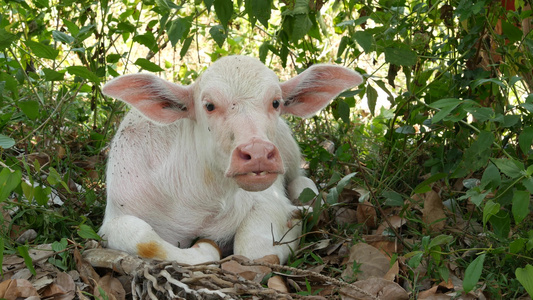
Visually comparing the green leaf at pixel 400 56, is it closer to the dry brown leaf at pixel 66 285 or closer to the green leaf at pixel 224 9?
the green leaf at pixel 224 9

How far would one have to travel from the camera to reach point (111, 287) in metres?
3.29

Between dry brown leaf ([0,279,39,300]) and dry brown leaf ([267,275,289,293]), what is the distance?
112cm

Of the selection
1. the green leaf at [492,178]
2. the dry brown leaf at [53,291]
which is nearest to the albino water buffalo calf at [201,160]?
the dry brown leaf at [53,291]

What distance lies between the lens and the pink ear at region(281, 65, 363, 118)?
3.90 m

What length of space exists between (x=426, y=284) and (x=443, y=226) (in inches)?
25.3

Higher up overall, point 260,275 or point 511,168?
point 511,168

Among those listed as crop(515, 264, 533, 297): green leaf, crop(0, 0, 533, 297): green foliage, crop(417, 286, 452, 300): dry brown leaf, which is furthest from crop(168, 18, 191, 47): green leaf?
crop(515, 264, 533, 297): green leaf

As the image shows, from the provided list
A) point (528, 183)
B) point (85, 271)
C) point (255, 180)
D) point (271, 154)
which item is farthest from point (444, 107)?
point (85, 271)

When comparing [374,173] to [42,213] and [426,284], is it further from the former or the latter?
[42,213]

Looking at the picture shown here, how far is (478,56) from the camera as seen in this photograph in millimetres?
4176

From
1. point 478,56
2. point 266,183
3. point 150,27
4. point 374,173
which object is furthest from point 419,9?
point 150,27

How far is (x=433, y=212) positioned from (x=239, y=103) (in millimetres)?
1383

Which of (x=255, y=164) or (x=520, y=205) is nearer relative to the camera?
(x=520, y=205)

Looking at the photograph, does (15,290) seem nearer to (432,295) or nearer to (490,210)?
(432,295)
